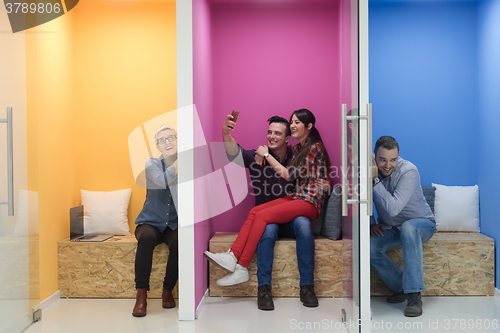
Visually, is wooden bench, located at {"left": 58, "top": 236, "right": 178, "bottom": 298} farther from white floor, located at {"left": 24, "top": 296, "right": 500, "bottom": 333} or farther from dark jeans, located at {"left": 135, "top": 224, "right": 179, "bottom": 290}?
dark jeans, located at {"left": 135, "top": 224, "right": 179, "bottom": 290}

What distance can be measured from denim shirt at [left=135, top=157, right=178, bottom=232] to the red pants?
1.67ft

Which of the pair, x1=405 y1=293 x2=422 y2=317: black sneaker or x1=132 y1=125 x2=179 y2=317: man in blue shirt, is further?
x1=132 y1=125 x2=179 y2=317: man in blue shirt

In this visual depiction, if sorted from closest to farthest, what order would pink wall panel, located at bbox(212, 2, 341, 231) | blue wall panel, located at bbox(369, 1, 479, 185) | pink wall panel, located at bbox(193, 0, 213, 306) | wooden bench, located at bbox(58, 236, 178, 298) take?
pink wall panel, located at bbox(193, 0, 213, 306) < wooden bench, located at bbox(58, 236, 178, 298) < blue wall panel, located at bbox(369, 1, 479, 185) < pink wall panel, located at bbox(212, 2, 341, 231)

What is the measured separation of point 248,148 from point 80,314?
1895mm

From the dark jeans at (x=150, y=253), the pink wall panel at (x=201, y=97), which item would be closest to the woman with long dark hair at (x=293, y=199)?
the pink wall panel at (x=201, y=97)

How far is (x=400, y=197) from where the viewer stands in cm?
321

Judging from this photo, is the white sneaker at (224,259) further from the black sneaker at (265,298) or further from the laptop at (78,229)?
the laptop at (78,229)

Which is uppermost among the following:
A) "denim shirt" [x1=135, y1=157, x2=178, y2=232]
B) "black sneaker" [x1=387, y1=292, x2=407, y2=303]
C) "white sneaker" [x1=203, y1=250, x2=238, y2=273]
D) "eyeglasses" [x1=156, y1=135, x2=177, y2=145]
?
"eyeglasses" [x1=156, y1=135, x2=177, y2=145]

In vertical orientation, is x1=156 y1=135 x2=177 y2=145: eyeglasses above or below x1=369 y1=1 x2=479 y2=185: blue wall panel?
below

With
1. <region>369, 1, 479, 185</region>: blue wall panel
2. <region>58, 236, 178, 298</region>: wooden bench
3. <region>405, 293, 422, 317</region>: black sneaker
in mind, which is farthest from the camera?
<region>369, 1, 479, 185</region>: blue wall panel

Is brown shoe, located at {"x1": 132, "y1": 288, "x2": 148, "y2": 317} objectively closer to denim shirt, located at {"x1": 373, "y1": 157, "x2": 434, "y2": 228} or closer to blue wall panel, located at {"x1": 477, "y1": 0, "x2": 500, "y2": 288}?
denim shirt, located at {"x1": 373, "y1": 157, "x2": 434, "y2": 228}

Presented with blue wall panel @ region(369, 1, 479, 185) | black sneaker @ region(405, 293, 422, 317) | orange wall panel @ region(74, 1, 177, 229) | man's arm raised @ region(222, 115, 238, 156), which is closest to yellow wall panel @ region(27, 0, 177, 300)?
orange wall panel @ region(74, 1, 177, 229)

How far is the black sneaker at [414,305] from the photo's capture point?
10.1 feet

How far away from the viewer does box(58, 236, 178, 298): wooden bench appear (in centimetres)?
353
